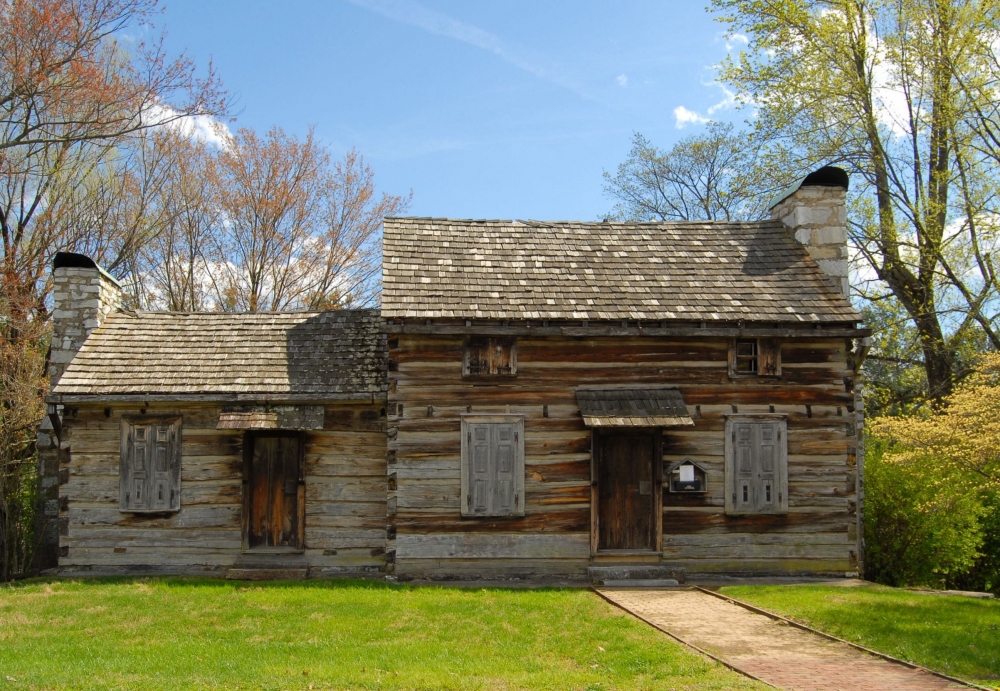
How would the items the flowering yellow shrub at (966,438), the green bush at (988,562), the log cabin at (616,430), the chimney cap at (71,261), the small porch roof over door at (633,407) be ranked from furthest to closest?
the green bush at (988,562)
the chimney cap at (71,261)
the log cabin at (616,430)
the small porch roof over door at (633,407)
the flowering yellow shrub at (966,438)

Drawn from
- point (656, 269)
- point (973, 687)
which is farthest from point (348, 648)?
point (656, 269)

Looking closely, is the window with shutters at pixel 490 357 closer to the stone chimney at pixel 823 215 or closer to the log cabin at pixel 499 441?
the log cabin at pixel 499 441

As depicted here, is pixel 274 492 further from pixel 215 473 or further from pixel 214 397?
pixel 214 397

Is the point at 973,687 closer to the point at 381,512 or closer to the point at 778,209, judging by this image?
the point at 381,512

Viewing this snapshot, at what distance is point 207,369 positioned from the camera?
1436 centimetres

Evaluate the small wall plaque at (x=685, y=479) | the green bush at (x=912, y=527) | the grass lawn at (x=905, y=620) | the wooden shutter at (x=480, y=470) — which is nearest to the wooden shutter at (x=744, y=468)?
the small wall plaque at (x=685, y=479)

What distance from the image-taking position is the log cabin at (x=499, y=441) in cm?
1331

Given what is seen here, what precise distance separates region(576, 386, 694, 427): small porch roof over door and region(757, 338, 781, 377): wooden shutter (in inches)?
59.8

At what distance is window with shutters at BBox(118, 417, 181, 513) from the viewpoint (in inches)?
549

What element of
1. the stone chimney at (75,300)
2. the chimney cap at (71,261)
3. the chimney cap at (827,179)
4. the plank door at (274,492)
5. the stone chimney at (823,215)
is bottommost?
the plank door at (274,492)

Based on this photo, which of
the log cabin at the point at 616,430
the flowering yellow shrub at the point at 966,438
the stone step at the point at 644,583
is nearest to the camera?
the flowering yellow shrub at the point at 966,438

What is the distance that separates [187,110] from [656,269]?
432 inches

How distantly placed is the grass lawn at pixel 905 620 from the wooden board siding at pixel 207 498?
6.05 metres

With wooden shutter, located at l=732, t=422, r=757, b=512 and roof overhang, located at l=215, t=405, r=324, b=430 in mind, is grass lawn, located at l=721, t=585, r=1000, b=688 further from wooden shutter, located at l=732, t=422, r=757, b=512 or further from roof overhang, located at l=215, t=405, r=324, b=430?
roof overhang, located at l=215, t=405, r=324, b=430
